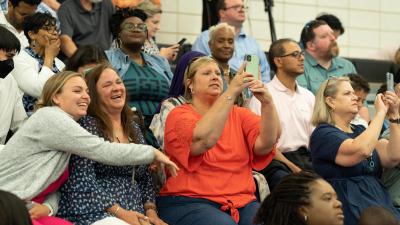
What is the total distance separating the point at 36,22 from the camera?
17.5 feet

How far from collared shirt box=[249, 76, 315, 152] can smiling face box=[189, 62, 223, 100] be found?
0.95 m

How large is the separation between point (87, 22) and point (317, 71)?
186 cm

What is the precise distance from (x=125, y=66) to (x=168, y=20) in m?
2.88

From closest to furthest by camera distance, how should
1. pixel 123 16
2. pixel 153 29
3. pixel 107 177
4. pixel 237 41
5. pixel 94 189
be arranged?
pixel 94 189 < pixel 107 177 < pixel 123 16 < pixel 153 29 < pixel 237 41

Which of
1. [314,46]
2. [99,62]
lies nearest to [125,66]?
[99,62]

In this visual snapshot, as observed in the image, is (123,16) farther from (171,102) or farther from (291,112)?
(171,102)

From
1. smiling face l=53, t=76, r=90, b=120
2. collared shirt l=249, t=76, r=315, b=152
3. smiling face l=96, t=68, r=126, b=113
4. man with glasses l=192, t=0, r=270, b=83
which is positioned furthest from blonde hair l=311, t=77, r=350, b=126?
smiling face l=53, t=76, r=90, b=120

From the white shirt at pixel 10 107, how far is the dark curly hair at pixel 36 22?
0.64 meters

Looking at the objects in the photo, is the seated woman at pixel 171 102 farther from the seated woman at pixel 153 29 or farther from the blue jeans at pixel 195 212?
the seated woman at pixel 153 29

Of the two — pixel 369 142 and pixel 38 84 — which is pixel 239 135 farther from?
pixel 38 84

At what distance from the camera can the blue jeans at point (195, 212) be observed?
4.28 meters

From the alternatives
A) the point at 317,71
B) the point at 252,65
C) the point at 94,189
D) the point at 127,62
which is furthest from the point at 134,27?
the point at 94,189

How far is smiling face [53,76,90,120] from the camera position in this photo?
161 inches

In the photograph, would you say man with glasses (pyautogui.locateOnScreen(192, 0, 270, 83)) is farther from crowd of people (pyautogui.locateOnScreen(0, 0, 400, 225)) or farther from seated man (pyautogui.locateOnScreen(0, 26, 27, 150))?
seated man (pyautogui.locateOnScreen(0, 26, 27, 150))
